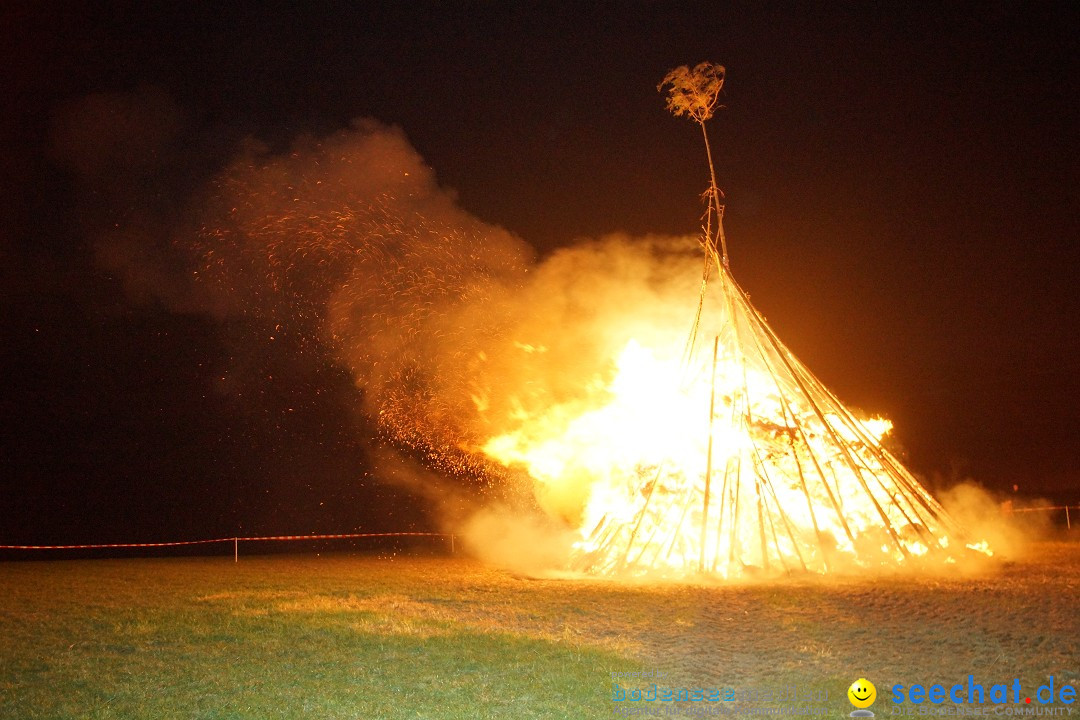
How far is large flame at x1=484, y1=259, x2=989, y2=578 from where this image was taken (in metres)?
12.7

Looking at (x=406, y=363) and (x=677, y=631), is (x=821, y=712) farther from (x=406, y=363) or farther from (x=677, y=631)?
(x=406, y=363)

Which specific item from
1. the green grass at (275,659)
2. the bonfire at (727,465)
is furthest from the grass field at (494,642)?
the bonfire at (727,465)

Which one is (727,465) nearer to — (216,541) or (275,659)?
(275,659)

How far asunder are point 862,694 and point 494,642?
11.4 ft

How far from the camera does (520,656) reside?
763cm

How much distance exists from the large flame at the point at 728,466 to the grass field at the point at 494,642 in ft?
3.97

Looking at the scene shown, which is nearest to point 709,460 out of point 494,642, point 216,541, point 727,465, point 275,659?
point 727,465

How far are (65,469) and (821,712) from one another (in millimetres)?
23257

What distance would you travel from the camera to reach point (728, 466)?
12992 mm

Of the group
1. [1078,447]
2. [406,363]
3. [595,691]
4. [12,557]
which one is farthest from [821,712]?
[1078,447]

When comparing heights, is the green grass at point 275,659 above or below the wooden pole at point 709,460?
below

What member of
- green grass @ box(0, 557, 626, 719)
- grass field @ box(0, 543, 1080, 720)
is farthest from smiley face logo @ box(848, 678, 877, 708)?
green grass @ box(0, 557, 626, 719)

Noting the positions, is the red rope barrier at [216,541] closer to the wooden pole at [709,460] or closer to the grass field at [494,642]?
the grass field at [494,642]

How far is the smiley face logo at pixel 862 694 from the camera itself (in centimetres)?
604
